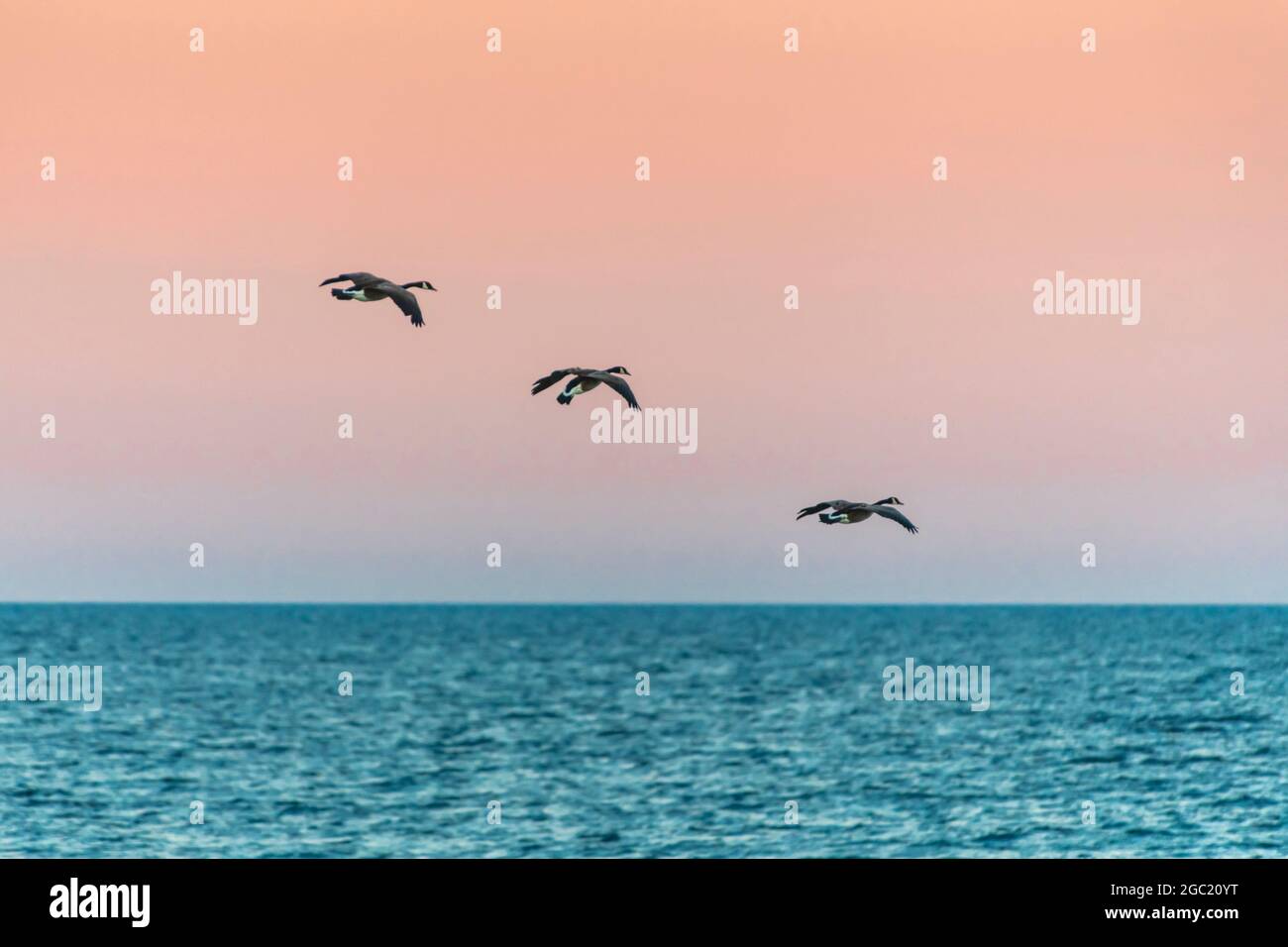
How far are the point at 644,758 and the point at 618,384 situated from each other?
38304 millimetres

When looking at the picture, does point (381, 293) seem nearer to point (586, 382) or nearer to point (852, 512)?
point (586, 382)

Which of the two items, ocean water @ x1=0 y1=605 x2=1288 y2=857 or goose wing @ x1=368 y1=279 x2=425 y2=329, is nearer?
goose wing @ x1=368 y1=279 x2=425 y2=329

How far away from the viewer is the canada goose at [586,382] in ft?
68.2

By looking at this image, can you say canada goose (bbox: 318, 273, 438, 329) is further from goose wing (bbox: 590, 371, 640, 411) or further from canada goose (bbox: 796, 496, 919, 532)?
canada goose (bbox: 796, 496, 919, 532)

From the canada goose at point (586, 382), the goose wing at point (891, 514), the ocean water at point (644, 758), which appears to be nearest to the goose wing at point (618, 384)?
the canada goose at point (586, 382)

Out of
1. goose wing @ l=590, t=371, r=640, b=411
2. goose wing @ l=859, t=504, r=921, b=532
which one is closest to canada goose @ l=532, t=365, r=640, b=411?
goose wing @ l=590, t=371, r=640, b=411

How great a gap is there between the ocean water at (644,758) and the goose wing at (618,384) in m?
20.0

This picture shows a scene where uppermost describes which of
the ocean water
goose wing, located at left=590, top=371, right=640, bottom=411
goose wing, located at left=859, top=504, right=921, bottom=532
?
goose wing, located at left=590, top=371, right=640, bottom=411

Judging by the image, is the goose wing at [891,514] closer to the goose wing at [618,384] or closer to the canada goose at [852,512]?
the canada goose at [852,512]

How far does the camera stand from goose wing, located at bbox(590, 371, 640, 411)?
2088cm

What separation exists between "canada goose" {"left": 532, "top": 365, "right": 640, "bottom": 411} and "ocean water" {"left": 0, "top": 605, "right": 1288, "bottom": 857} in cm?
1933
